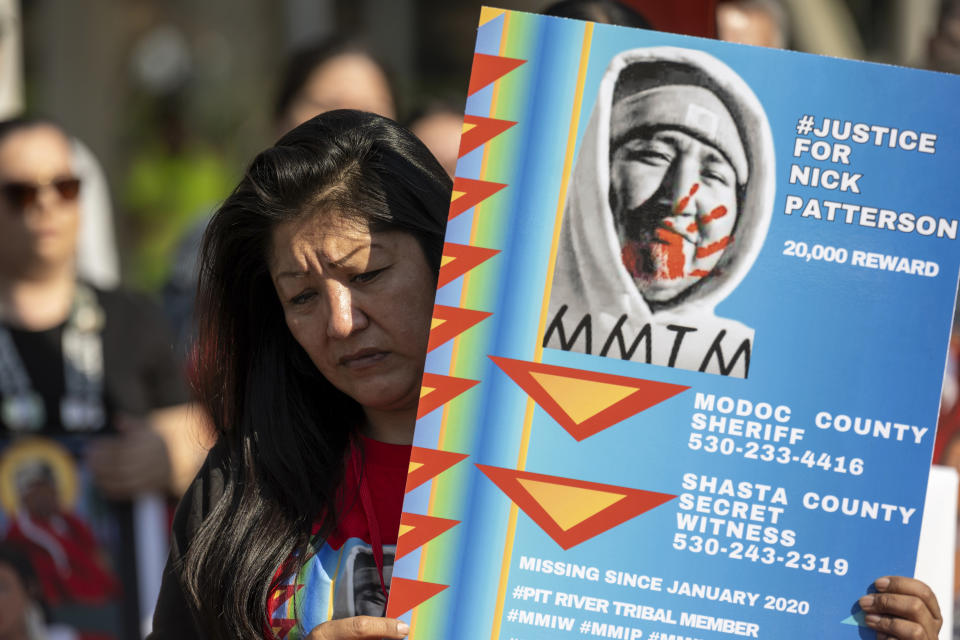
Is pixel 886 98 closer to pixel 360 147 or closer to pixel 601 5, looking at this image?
pixel 360 147

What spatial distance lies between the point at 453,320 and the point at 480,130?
27 centimetres

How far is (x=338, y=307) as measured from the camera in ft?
5.87

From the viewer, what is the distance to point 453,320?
1.71 meters

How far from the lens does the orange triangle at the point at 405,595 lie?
1.68 m

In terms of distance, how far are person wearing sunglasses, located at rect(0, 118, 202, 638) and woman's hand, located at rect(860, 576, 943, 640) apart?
2.02 meters

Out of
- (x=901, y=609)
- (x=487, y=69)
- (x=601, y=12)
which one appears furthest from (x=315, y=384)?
(x=601, y=12)

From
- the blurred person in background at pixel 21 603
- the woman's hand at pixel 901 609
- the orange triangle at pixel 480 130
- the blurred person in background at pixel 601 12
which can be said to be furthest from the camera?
the blurred person in background at pixel 21 603

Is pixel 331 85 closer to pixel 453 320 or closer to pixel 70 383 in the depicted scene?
pixel 70 383

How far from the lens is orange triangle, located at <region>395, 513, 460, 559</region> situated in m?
1.69

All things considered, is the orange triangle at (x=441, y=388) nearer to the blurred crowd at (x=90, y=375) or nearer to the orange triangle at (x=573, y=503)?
the orange triangle at (x=573, y=503)

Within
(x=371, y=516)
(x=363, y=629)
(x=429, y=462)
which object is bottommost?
(x=363, y=629)

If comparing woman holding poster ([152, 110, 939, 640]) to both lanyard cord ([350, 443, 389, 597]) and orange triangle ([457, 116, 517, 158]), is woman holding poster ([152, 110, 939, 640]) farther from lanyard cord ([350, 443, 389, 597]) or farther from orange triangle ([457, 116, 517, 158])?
orange triangle ([457, 116, 517, 158])

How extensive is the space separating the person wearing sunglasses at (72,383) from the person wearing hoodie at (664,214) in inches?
70.2

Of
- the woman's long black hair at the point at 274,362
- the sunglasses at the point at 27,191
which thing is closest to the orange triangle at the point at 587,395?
the woman's long black hair at the point at 274,362
